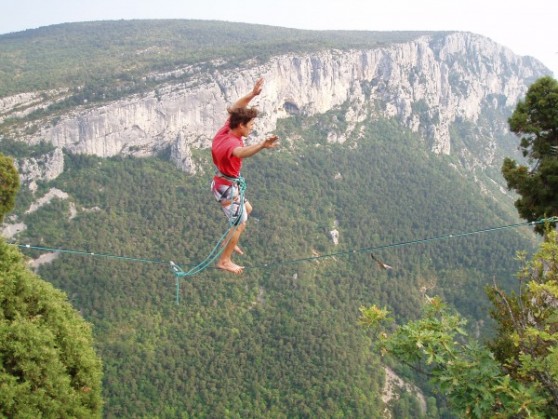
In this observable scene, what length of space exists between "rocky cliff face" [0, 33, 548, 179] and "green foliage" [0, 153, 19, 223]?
57.1 m

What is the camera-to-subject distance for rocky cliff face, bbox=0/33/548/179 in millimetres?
79625

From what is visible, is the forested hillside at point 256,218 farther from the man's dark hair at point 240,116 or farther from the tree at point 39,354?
the man's dark hair at point 240,116

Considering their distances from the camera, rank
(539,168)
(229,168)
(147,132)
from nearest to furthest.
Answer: (229,168) < (539,168) < (147,132)

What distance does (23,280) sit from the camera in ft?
35.3

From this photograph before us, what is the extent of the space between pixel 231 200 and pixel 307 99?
102927mm

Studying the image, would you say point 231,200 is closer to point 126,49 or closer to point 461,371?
point 461,371

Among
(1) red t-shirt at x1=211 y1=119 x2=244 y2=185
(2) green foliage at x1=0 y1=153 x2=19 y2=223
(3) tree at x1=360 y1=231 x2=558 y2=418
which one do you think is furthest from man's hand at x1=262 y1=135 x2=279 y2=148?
(2) green foliage at x1=0 y1=153 x2=19 y2=223

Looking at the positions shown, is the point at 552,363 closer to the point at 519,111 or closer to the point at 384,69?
the point at 519,111

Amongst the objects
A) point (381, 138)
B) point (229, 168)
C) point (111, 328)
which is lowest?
point (111, 328)

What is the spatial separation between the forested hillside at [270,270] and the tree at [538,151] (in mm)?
36631

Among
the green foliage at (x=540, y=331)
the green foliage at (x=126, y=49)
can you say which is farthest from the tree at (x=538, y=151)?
the green foliage at (x=126, y=49)

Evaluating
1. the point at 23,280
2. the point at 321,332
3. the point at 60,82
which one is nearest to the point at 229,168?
the point at 23,280

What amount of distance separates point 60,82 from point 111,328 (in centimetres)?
5509

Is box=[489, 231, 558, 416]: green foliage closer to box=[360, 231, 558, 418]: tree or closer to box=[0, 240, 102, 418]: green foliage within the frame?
box=[360, 231, 558, 418]: tree
